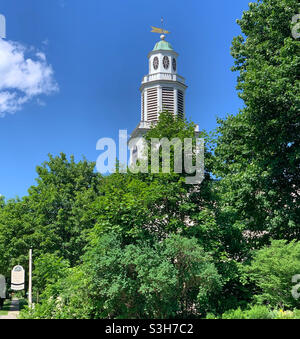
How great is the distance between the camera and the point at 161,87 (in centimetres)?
4488

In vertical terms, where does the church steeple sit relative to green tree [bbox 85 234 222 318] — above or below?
above

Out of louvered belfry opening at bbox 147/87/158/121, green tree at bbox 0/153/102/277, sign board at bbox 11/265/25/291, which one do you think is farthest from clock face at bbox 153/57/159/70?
sign board at bbox 11/265/25/291


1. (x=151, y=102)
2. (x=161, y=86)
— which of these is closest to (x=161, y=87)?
(x=161, y=86)

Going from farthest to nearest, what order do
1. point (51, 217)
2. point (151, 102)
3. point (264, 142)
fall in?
point (151, 102)
point (51, 217)
point (264, 142)

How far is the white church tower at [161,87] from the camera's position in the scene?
4472cm

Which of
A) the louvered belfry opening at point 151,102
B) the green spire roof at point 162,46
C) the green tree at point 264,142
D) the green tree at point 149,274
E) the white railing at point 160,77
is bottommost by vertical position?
the green tree at point 149,274

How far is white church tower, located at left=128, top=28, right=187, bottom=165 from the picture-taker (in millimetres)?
44719

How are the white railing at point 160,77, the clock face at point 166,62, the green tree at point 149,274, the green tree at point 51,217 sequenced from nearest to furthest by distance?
the green tree at point 149,274, the green tree at point 51,217, the white railing at point 160,77, the clock face at point 166,62

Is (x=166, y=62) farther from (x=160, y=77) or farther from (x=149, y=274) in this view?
(x=149, y=274)

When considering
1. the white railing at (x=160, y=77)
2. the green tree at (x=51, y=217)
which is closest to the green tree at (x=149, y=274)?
the green tree at (x=51, y=217)

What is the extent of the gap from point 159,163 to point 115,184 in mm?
2365

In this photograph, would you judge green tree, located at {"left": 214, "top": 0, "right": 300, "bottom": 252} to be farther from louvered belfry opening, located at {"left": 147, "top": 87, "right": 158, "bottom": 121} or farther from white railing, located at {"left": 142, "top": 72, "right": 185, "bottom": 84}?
white railing, located at {"left": 142, "top": 72, "right": 185, "bottom": 84}

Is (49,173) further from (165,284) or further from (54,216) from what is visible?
(165,284)

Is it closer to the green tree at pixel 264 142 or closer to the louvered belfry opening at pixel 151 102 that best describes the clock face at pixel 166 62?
the louvered belfry opening at pixel 151 102
